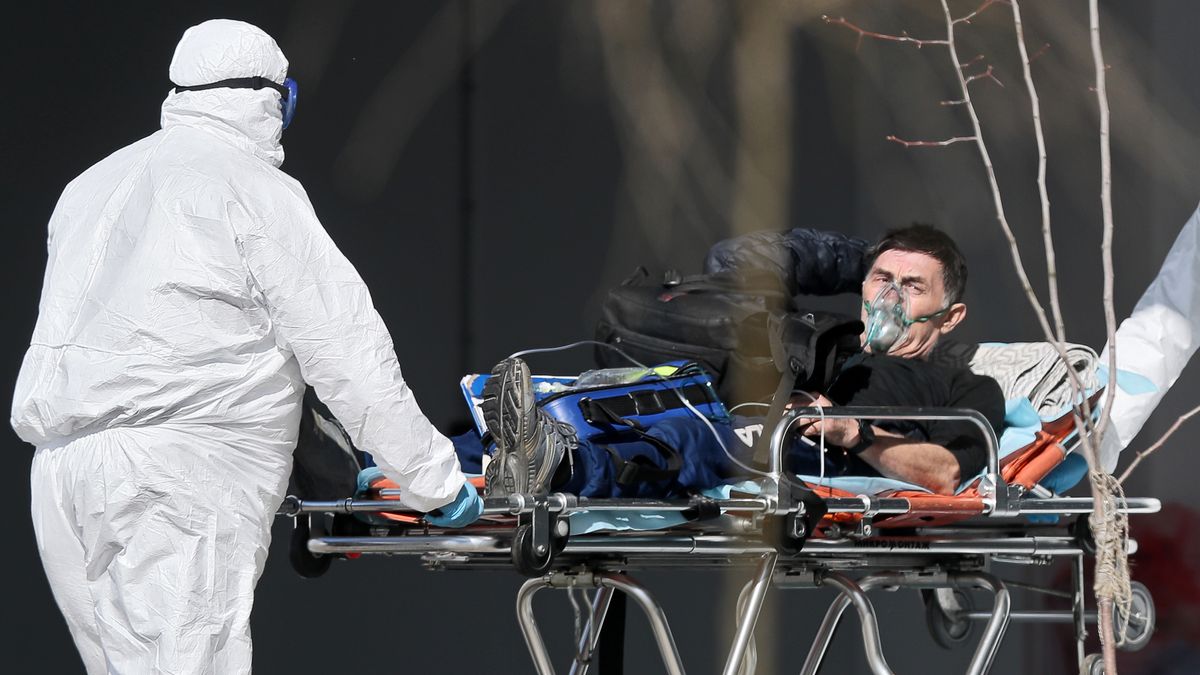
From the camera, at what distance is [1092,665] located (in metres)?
3.46

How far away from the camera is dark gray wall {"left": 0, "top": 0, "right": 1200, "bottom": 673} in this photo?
4.88 m

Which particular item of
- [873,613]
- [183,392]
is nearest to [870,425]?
[873,613]

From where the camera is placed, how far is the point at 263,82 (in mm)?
2797

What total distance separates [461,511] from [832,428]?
828 millimetres

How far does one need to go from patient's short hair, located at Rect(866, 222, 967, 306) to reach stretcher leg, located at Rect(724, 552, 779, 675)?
0.99 m

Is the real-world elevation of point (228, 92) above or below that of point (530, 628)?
above

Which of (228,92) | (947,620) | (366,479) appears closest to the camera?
(228,92)

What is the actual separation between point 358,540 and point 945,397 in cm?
126

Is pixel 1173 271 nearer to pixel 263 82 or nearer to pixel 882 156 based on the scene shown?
pixel 882 156

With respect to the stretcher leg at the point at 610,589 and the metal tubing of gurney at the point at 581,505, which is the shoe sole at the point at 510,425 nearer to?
the metal tubing of gurney at the point at 581,505

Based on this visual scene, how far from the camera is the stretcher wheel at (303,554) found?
3.34 meters

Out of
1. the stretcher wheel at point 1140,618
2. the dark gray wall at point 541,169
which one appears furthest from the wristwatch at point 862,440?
the dark gray wall at point 541,169

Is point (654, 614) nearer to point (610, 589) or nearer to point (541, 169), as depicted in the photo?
point (610, 589)

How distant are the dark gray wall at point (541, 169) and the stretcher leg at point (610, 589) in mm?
1531
